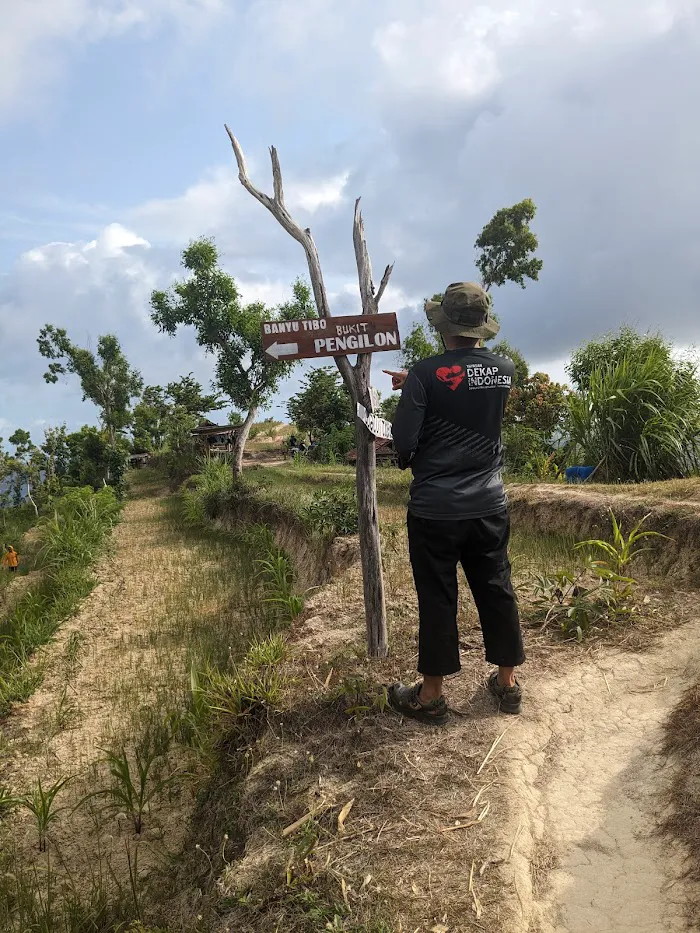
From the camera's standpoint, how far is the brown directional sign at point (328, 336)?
3.81 meters

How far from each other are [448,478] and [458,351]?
1.97 ft

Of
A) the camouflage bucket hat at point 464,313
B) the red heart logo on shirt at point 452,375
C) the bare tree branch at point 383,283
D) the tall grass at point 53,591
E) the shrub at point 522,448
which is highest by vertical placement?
the bare tree branch at point 383,283

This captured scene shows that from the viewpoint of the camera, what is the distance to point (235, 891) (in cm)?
245

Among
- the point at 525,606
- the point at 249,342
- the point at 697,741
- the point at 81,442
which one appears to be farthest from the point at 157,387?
the point at 697,741

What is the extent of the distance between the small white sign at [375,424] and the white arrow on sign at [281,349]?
537 millimetres

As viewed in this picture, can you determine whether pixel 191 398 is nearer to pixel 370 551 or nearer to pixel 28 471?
pixel 28 471

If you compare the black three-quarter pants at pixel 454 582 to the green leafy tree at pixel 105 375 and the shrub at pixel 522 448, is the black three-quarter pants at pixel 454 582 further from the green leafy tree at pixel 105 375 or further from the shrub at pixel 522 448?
the green leafy tree at pixel 105 375

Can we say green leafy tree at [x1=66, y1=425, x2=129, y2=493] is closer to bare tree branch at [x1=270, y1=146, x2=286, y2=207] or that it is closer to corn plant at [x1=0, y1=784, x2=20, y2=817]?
corn plant at [x1=0, y1=784, x2=20, y2=817]

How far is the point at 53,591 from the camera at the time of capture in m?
8.92

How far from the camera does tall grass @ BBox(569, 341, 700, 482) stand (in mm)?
8461

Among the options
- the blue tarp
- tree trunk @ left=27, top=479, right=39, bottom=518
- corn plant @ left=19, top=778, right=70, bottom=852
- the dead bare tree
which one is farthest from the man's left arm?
tree trunk @ left=27, top=479, right=39, bottom=518

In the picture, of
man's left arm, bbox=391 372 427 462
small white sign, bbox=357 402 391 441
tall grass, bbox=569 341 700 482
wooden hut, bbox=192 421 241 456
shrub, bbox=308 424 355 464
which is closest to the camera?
man's left arm, bbox=391 372 427 462

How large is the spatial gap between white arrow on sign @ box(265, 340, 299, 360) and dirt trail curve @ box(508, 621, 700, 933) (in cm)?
235

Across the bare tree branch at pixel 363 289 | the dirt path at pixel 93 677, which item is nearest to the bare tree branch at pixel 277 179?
the bare tree branch at pixel 363 289
